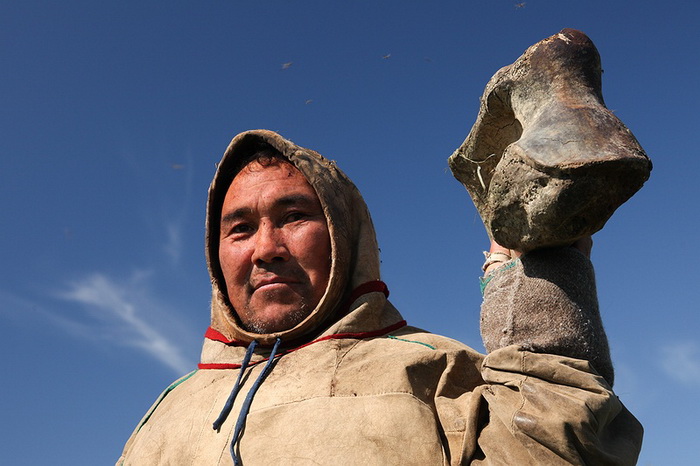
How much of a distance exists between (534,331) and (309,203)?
1.37 meters

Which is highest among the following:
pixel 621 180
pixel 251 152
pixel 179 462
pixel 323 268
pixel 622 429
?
pixel 251 152

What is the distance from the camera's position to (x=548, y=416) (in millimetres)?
2566

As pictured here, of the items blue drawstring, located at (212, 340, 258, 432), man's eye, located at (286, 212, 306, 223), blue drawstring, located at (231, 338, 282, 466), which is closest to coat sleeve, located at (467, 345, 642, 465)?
blue drawstring, located at (231, 338, 282, 466)

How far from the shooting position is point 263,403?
3137 millimetres

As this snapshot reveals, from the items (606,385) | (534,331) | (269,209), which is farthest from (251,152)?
(606,385)

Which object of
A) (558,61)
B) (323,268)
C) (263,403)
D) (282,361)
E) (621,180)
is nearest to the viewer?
(621,180)

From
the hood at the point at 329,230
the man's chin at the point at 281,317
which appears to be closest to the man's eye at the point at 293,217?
the hood at the point at 329,230

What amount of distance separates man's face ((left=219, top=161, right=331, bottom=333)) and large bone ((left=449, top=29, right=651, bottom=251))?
2.88 feet

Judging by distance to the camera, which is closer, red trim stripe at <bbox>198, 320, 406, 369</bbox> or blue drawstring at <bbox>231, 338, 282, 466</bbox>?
blue drawstring at <bbox>231, 338, 282, 466</bbox>

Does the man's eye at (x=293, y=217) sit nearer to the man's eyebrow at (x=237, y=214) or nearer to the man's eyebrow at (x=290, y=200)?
the man's eyebrow at (x=290, y=200)

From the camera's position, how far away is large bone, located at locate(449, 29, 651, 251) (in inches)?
100

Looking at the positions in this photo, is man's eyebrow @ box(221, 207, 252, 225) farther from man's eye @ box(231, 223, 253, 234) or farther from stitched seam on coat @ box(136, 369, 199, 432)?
stitched seam on coat @ box(136, 369, 199, 432)

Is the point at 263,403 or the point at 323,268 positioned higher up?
the point at 323,268

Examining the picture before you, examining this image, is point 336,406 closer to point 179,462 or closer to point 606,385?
point 179,462
